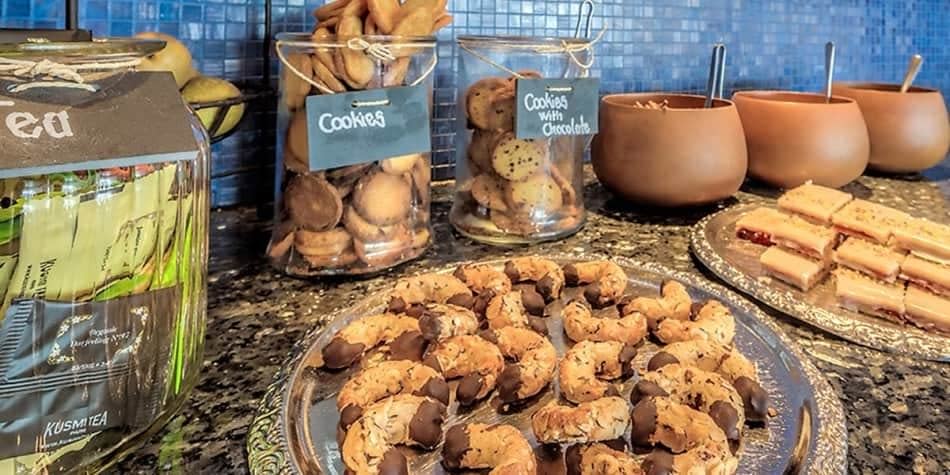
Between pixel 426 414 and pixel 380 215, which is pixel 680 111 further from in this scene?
pixel 426 414

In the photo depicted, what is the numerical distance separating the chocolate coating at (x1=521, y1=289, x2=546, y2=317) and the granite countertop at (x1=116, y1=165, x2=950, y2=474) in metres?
0.16

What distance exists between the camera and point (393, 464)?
375 millimetres

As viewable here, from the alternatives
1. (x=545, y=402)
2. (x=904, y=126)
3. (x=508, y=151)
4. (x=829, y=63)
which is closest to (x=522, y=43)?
(x=508, y=151)

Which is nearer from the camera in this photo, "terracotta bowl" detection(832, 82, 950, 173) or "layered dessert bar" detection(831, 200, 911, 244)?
"layered dessert bar" detection(831, 200, 911, 244)

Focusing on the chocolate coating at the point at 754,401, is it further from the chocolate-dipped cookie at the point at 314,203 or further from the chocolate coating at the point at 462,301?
the chocolate-dipped cookie at the point at 314,203

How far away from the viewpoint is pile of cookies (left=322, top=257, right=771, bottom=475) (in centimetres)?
40

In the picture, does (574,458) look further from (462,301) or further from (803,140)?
(803,140)

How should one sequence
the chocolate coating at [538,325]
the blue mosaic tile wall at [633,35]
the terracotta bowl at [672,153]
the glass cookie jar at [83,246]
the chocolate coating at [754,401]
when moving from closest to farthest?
the glass cookie jar at [83,246] → the chocolate coating at [754,401] → the chocolate coating at [538,325] → the blue mosaic tile wall at [633,35] → the terracotta bowl at [672,153]

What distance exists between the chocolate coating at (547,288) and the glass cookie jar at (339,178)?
0.15 meters

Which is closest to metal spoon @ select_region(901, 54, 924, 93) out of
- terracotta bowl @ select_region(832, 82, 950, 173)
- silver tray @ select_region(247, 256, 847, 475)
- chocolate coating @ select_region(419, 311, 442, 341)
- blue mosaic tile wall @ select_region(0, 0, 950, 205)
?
terracotta bowl @ select_region(832, 82, 950, 173)

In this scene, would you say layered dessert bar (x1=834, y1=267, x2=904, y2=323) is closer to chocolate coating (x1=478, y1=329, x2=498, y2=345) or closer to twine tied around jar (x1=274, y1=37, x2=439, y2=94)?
chocolate coating (x1=478, y1=329, x2=498, y2=345)

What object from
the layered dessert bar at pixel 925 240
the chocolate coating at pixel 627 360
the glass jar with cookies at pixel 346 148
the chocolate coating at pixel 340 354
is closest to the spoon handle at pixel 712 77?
the layered dessert bar at pixel 925 240

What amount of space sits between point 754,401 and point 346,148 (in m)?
0.39

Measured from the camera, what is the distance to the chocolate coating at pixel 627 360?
1.66 ft
